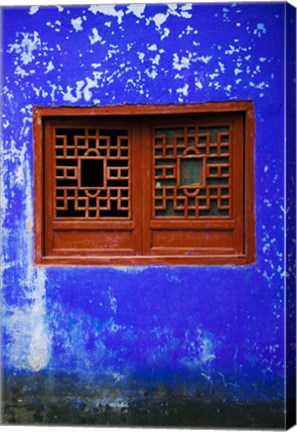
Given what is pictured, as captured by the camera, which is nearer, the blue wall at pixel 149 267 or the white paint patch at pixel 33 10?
the blue wall at pixel 149 267

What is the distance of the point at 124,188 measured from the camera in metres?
6.73

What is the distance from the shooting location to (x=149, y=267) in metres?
6.57

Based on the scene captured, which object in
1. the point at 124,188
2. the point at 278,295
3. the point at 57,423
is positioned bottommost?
the point at 57,423

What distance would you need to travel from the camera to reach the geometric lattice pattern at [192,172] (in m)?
6.64

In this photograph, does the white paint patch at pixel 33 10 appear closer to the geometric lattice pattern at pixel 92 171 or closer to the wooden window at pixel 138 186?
the wooden window at pixel 138 186

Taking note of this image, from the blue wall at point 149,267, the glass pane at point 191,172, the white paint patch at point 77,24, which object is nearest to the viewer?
the blue wall at point 149,267

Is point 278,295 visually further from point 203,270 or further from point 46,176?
point 46,176

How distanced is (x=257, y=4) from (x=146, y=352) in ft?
8.80

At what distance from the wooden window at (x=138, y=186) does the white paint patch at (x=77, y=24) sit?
0.60 meters

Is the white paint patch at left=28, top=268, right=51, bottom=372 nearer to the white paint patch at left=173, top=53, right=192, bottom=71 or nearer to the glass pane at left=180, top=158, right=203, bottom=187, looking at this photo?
the glass pane at left=180, top=158, right=203, bottom=187

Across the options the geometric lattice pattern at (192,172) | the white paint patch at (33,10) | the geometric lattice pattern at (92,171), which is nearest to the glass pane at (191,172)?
the geometric lattice pattern at (192,172)

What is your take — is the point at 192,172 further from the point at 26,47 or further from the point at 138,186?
the point at 26,47

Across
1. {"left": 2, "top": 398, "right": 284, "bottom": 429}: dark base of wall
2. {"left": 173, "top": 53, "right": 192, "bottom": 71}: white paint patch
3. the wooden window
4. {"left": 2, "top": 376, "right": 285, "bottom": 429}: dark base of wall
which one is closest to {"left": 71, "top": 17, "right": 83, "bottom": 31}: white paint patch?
the wooden window

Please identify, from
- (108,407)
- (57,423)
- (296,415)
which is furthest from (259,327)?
(57,423)
